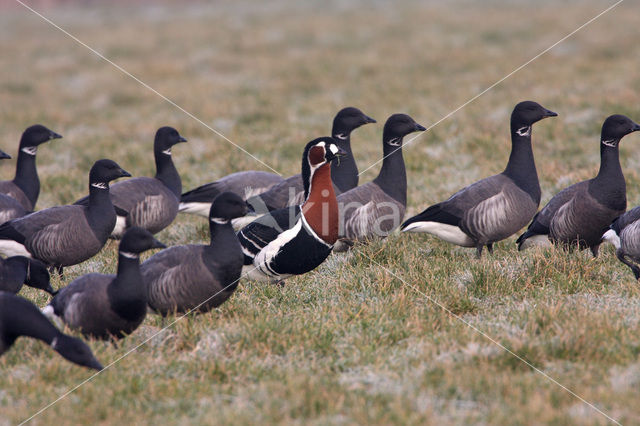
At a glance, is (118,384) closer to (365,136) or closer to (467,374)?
(467,374)

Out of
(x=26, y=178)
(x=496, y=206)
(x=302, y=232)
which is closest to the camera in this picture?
(x=302, y=232)

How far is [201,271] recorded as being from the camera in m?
6.31

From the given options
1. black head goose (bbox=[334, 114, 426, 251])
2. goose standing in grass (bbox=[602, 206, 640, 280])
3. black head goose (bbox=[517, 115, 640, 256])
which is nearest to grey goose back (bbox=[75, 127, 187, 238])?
black head goose (bbox=[334, 114, 426, 251])

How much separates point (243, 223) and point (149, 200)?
142cm

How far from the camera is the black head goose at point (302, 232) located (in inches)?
286

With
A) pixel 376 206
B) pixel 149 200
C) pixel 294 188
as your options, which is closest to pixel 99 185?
pixel 149 200

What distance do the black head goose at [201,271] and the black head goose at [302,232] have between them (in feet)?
2.94

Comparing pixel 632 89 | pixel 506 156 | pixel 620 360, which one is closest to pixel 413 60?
pixel 632 89

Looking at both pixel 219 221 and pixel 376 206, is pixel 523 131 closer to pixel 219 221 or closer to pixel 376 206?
pixel 376 206

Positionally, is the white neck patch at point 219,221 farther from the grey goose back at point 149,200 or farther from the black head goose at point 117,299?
the grey goose back at point 149,200

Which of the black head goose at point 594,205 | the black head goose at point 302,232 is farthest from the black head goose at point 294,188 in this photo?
the black head goose at point 594,205

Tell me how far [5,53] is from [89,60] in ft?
15.7

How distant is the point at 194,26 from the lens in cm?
3297

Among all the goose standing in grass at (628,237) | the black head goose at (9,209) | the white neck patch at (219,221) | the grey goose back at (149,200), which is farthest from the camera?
the grey goose back at (149,200)
